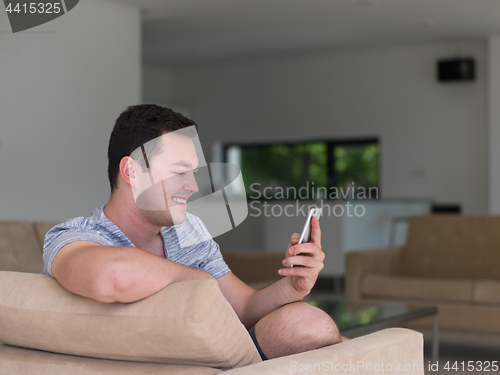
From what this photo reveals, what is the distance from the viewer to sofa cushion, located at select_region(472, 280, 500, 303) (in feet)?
11.6

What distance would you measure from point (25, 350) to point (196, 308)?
0.43 meters

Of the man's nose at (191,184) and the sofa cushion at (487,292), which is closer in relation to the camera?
the man's nose at (191,184)

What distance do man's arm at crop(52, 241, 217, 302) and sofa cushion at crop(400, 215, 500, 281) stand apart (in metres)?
3.45

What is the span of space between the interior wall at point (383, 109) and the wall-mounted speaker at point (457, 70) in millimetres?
132

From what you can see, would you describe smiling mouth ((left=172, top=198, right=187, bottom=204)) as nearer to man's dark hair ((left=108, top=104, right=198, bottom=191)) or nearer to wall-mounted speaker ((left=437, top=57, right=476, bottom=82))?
man's dark hair ((left=108, top=104, right=198, bottom=191))

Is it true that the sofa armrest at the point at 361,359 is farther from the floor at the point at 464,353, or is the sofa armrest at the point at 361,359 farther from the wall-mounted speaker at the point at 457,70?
the wall-mounted speaker at the point at 457,70

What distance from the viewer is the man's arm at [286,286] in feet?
3.74

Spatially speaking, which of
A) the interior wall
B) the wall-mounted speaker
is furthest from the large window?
the wall-mounted speaker

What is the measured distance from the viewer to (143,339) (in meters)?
0.96

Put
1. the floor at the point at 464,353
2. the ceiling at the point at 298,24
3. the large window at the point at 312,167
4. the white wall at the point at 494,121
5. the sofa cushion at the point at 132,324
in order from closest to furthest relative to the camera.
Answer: the sofa cushion at the point at 132,324, the floor at the point at 464,353, the ceiling at the point at 298,24, the white wall at the point at 494,121, the large window at the point at 312,167

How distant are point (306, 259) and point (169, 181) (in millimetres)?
289

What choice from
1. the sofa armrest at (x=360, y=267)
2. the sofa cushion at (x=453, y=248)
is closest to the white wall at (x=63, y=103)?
the sofa armrest at (x=360, y=267)

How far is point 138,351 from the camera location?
3.24 ft

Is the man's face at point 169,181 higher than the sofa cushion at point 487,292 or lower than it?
higher
